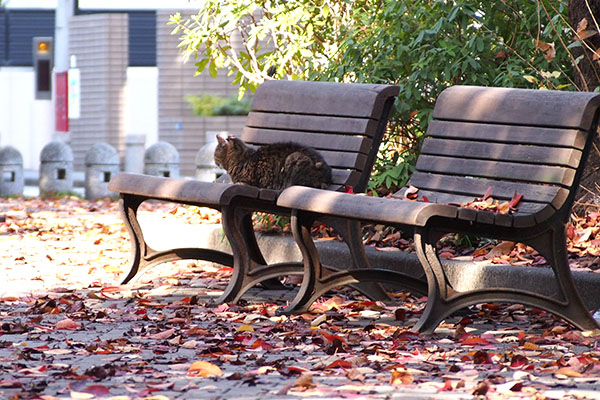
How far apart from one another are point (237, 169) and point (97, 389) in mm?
3191

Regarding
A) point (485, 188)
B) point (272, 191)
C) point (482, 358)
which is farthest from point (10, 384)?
point (485, 188)

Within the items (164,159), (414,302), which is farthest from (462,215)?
(164,159)

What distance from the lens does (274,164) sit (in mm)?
6547

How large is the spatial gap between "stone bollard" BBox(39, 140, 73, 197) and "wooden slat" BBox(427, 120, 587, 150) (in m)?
11.8

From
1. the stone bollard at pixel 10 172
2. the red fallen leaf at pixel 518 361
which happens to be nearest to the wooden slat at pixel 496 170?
the red fallen leaf at pixel 518 361

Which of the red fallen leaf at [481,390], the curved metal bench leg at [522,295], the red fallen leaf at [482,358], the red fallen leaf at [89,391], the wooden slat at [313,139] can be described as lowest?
the red fallen leaf at [89,391]

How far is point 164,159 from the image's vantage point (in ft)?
55.3

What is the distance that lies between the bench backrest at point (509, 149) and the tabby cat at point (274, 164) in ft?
2.15

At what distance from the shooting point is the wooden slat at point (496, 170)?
16.8 ft

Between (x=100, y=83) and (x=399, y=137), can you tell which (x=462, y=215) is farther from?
(x=100, y=83)

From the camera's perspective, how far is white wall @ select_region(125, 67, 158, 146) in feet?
86.9

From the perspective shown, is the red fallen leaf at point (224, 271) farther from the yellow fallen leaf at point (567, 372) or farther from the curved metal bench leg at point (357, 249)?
the yellow fallen leaf at point (567, 372)

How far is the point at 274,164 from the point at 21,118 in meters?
23.6

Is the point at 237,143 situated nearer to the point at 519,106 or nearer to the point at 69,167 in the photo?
the point at 519,106
